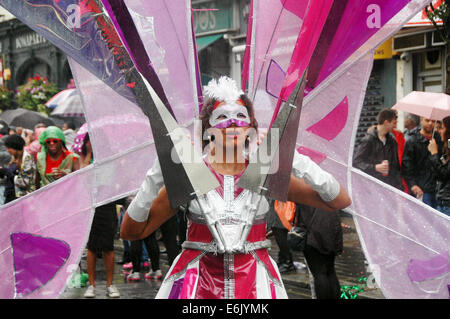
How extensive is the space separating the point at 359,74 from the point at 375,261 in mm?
1026

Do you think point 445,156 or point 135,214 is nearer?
point 135,214

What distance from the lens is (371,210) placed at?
3639 mm

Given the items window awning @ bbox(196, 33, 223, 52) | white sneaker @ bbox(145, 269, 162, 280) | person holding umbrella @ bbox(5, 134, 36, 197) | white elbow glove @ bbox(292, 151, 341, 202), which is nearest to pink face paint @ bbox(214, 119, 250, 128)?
white elbow glove @ bbox(292, 151, 341, 202)

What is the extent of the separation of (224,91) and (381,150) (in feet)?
13.7

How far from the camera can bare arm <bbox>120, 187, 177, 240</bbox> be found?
10.4 feet

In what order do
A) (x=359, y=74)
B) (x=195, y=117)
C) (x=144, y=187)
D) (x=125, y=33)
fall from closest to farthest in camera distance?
(x=144, y=187) → (x=125, y=33) → (x=359, y=74) → (x=195, y=117)

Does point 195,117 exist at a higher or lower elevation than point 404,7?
lower

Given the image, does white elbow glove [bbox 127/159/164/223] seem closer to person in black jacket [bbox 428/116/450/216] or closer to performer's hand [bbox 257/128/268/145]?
performer's hand [bbox 257/128/268/145]

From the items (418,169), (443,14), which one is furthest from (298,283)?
(443,14)

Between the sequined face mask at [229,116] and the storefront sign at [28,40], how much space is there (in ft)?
76.4

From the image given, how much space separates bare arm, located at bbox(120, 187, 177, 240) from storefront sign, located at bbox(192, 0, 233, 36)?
13198 mm

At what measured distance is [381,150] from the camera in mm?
7160

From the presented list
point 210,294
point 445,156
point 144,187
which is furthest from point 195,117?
point 445,156

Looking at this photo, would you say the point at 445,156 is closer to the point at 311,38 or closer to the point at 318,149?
the point at 318,149
